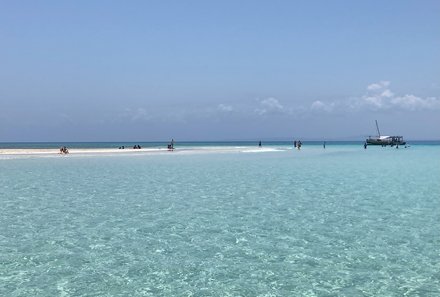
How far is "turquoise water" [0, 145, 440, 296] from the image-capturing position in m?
8.90

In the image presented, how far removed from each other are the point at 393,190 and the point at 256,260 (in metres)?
15.6

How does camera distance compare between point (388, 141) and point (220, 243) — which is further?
point (388, 141)

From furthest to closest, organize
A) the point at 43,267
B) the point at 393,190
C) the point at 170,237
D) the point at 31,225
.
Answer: the point at 393,190
the point at 31,225
the point at 170,237
the point at 43,267

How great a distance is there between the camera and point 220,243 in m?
12.1

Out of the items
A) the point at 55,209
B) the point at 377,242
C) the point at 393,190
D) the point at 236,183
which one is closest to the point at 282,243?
the point at 377,242

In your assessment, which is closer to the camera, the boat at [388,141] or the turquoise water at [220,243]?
the turquoise water at [220,243]

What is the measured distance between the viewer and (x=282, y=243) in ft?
39.7

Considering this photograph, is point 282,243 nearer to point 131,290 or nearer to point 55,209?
point 131,290

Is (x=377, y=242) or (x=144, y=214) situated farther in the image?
(x=144, y=214)

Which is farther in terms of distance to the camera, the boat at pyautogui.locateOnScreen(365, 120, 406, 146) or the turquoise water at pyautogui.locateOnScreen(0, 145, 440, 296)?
the boat at pyautogui.locateOnScreen(365, 120, 406, 146)

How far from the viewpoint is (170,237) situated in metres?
12.9

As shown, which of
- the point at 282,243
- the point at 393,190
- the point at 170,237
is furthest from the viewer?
the point at 393,190

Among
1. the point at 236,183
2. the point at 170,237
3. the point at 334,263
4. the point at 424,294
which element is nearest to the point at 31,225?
the point at 170,237

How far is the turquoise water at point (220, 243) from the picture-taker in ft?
29.2
